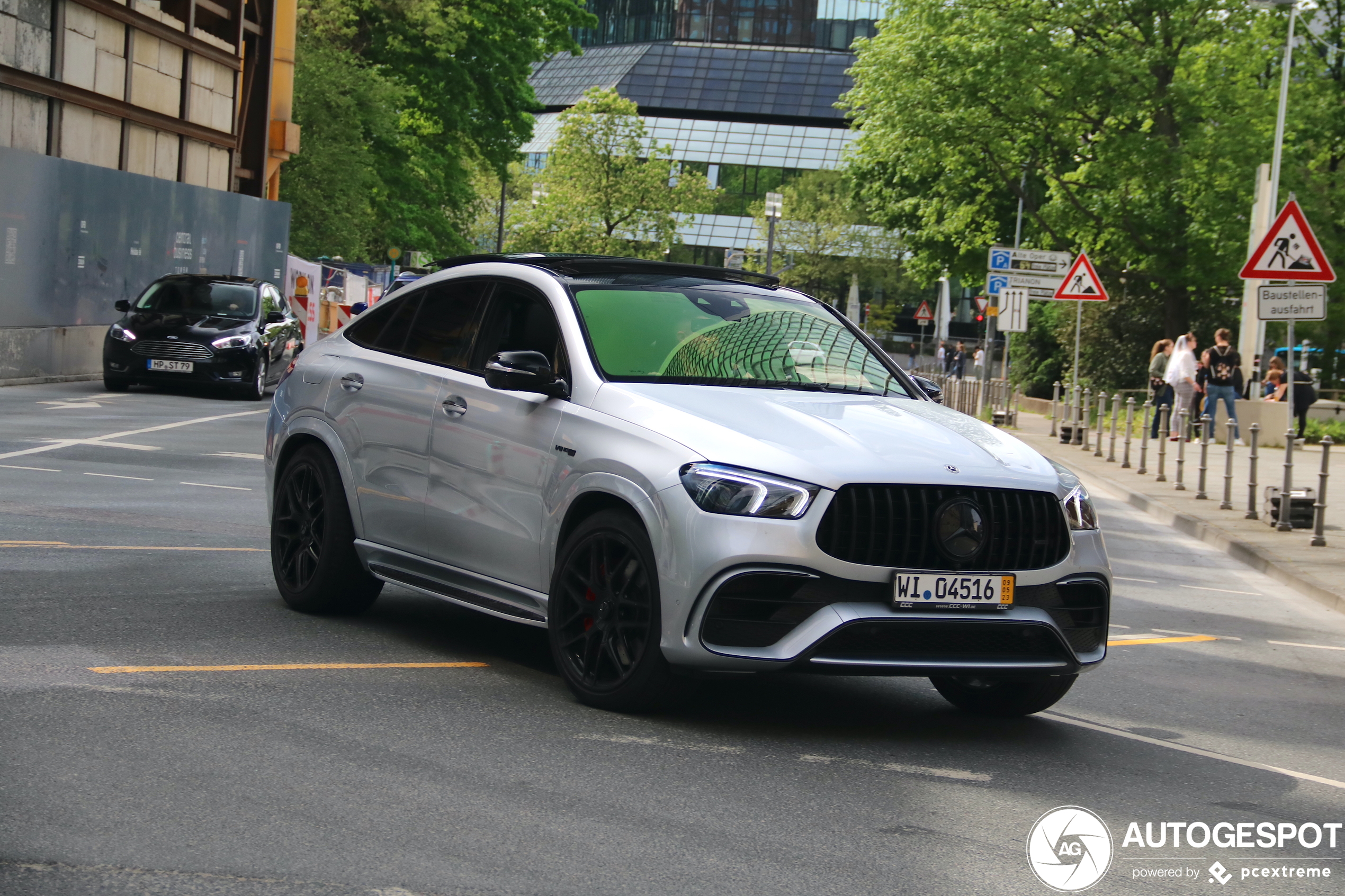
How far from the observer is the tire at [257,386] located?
24.0m

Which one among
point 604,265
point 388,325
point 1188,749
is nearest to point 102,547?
point 388,325

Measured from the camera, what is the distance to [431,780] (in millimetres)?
4984

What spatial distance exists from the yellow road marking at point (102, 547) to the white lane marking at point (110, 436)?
11.0 feet

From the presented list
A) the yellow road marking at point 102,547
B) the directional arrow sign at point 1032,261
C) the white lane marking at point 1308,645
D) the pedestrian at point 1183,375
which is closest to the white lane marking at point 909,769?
the white lane marking at point 1308,645

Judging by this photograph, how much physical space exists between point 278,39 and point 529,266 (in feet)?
114

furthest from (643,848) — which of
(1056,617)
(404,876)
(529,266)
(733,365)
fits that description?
(529,266)

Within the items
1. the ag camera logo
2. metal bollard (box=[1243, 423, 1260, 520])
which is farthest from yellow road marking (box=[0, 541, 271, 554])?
metal bollard (box=[1243, 423, 1260, 520])

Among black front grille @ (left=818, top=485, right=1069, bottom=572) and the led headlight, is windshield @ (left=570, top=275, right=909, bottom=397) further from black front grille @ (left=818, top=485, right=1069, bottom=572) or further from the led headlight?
the led headlight

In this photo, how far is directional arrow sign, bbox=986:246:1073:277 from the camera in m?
32.5

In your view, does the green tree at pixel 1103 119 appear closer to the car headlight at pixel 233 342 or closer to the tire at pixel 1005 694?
the car headlight at pixel 233 342

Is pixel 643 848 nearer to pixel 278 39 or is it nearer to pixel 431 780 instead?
pixel 431 780

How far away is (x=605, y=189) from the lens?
80125 mm

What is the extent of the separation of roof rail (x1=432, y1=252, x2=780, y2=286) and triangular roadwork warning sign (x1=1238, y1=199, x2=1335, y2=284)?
31.2 feet

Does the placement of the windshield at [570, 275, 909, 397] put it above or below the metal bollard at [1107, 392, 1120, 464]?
above
